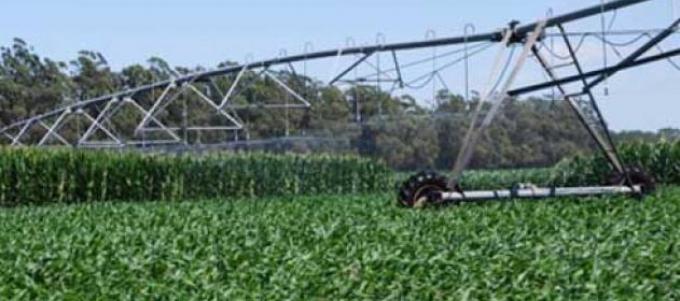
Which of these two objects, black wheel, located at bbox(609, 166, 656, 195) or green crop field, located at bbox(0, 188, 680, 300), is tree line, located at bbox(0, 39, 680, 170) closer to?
black wheel, located at bbox(609, 166, 656, 195)

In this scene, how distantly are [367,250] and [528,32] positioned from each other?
8.22 m

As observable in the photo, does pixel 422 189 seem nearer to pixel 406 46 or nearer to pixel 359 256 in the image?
pixel 406 46

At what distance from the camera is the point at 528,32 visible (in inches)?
604

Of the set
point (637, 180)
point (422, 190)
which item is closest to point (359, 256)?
point (422, 190)

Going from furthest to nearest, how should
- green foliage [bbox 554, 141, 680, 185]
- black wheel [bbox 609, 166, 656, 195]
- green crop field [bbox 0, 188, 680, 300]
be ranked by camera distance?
green foliage [bbox 554, 141, 680, 185] → black wheel [bbox 609, 166, 656, 195] → green crop field [bbox 0, 188, 680, 300]

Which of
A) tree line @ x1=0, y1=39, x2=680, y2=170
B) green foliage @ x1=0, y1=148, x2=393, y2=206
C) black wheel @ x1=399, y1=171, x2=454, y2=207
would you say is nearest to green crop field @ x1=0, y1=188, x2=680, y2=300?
black wheel @ x1=399, y1=171, x2=454, y2=207

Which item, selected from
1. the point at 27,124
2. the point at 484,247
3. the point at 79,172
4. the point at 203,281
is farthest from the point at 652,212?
the point at 27,124

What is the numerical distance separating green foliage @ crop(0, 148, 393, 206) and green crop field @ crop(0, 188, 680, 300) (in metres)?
8.63

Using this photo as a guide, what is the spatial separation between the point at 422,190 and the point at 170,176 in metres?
10.0

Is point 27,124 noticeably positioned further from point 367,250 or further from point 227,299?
point 227,299

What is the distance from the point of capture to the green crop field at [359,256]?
5875mm

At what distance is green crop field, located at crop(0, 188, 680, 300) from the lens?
19.3ft

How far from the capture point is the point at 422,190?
14.2 m

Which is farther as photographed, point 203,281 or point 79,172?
point 79,172
